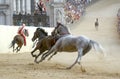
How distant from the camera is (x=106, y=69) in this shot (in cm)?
1938

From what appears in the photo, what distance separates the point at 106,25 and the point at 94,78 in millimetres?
54621

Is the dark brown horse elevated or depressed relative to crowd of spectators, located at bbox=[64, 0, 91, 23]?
elevated

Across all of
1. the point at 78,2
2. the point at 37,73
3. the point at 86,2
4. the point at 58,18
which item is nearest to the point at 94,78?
the point at 37,73

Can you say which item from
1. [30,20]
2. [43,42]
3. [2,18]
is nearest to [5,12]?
[2,18]

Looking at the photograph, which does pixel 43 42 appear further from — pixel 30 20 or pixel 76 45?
pixel 30 20

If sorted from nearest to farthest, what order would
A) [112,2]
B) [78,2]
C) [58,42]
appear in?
[58,42] < [78,2] < [112,2]

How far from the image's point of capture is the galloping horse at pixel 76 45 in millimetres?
18797

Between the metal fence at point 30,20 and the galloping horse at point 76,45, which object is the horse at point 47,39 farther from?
the metal fence at point 30,20

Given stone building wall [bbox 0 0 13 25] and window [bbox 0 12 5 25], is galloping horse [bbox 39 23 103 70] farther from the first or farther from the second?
Result: window [bbox 0 12 5 25]

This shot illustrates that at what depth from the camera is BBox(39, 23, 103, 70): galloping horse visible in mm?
18797

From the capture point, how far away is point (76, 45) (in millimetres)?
18969

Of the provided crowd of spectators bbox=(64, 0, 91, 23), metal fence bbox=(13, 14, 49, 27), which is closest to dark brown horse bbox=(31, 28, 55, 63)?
metal fence bbox=(13, 14, 49, 27)

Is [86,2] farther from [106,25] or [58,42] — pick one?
[58,42]

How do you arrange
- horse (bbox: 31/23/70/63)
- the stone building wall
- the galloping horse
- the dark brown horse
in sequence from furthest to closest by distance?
the stone building wall, the dark brown horse, horse (bbox: 31/23/70/63), the galloping horse
